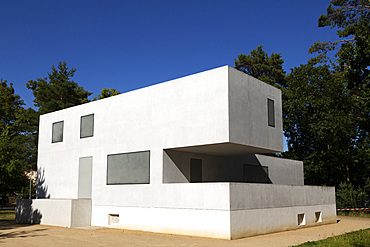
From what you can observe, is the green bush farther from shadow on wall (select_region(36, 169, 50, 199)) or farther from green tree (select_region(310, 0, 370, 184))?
shadow on wall (select_region(36, 169, 50, 199))

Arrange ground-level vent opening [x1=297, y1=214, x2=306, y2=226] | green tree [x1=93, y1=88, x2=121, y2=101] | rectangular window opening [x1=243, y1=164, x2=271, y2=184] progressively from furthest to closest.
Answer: green tree [x1=93, y1=88, x2=121, y2=101]
rectangular window opening [x1=243, y1=164, x2=271, y2=184]
ground-level vent opening [x1=297, y1=214, x2=306, y2=226]

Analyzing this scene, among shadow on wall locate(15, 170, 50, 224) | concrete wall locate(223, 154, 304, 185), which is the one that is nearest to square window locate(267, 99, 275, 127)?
concrete wall locate(223, 154, 304, 185)

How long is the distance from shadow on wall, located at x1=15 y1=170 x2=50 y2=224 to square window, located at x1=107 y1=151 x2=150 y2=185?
5.29m

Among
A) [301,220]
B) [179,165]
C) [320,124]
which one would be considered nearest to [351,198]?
[320,124]

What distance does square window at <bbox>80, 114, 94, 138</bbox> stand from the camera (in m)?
20.9

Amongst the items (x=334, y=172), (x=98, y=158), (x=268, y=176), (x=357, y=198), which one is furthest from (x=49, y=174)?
(x=334, y=172)

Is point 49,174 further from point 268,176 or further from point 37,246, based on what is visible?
point 268,176

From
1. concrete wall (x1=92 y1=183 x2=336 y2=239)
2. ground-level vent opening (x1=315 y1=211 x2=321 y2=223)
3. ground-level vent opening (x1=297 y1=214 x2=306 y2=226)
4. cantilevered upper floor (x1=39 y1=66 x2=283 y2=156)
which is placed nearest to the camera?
concrete wall (x1=92 y1=183 x2=336 y2=239)

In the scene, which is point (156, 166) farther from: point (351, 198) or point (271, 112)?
point (351, 198)

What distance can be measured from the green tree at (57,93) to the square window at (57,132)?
20.4 m

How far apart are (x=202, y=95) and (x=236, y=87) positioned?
1.52 metres

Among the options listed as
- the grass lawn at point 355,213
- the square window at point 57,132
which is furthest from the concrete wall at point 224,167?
the square window at point 57,132

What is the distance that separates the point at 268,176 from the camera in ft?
78.7

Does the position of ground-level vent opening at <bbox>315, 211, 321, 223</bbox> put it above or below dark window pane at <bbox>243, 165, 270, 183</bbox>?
below
